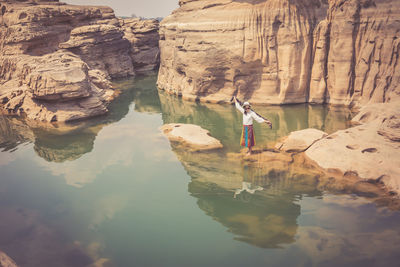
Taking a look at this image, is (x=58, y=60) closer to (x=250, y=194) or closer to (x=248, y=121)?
(x=248, y=121)

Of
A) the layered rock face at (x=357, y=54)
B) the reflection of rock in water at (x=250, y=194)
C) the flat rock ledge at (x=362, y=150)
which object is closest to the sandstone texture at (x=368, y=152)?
the flat rock ledge at (x=362, y=150)

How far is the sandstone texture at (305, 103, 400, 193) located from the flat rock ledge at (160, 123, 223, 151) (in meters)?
2.51

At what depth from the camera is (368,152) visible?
6297 millimetres

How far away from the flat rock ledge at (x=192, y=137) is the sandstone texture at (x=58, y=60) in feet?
12.7

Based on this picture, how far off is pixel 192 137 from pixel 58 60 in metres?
7.07

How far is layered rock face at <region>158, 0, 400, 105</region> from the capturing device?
33.4 feet

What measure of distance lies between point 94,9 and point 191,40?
37.0ft

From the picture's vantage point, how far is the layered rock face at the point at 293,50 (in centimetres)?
1019

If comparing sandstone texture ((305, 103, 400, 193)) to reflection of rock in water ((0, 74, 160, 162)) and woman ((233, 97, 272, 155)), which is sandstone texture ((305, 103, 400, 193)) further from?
reflection of rock in water ((0, 74, 160, 162))

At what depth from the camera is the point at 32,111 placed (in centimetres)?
1135

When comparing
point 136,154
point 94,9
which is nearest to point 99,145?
point 136,154

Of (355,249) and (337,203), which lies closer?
(355,249)

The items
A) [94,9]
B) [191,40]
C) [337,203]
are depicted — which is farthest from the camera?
[94,9]

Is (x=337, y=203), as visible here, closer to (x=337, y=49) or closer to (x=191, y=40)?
(x=337, y=49)
